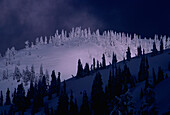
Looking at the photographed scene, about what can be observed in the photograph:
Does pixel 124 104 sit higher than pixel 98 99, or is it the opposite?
pixel 98 99

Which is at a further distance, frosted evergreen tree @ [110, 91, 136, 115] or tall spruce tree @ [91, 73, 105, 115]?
tall spruce tree @ [91, 73, 105, 115]

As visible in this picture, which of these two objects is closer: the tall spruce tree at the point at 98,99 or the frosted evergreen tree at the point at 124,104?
the frosted evergreen tree at the point at 124,104

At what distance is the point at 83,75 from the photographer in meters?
141

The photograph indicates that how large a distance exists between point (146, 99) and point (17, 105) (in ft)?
260

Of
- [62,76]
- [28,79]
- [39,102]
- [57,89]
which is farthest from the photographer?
[62,76]

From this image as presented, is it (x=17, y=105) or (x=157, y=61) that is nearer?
(x=17, y=105)

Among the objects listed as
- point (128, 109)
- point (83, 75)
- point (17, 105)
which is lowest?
point (128, 109)

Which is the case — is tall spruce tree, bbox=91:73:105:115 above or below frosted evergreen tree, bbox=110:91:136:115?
above

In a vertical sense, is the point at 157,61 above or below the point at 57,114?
above

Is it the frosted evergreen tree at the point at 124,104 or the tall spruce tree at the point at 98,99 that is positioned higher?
the tall spruce tree at the point at 98,99

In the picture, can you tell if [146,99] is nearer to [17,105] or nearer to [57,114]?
[57,114]

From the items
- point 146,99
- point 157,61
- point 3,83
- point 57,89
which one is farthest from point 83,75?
point 146,99

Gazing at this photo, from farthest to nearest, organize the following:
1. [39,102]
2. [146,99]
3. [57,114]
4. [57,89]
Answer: [57,89] → [39,102] → [57,114] → [146,99]

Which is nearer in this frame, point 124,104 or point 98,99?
point 124,104
